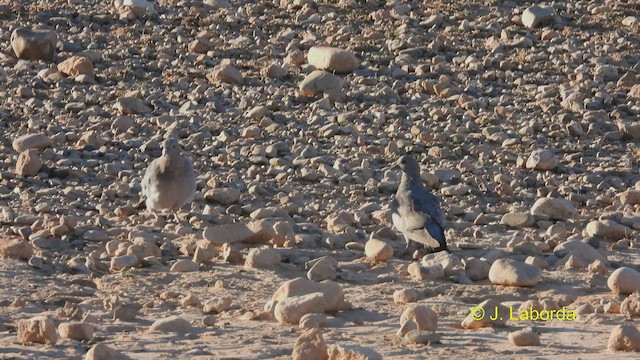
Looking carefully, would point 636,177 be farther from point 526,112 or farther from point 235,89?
point 235,89

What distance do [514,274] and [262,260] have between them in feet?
5.34

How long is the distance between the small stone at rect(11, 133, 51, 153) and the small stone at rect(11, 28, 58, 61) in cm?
269

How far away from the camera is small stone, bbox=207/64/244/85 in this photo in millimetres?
14008

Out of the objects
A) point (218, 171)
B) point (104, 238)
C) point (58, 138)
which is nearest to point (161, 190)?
point (104, 238)

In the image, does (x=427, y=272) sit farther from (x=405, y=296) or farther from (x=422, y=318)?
(x=422, y=318)

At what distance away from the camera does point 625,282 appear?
808 cm

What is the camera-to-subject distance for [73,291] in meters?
8.55

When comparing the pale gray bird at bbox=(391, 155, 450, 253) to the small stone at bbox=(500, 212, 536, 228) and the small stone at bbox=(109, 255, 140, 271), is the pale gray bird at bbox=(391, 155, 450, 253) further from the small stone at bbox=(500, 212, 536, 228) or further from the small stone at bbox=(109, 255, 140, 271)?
the small stone at bbox=(109, 255, 140, 271)

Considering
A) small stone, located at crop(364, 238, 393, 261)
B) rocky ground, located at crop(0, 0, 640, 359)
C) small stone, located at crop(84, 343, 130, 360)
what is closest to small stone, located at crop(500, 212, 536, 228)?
rocky ground, located at crop(0, 0, 640, 359)

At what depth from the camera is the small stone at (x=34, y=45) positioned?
1478 cm

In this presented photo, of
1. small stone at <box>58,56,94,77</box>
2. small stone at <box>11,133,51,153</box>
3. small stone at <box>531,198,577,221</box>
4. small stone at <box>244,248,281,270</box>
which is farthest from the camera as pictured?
small stone at <box>58,56,94,77</box>

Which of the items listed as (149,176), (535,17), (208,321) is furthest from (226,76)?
(208,321)

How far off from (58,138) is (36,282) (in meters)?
3.90

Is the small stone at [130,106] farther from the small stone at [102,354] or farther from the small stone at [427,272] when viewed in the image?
the small stone at [102,354]
